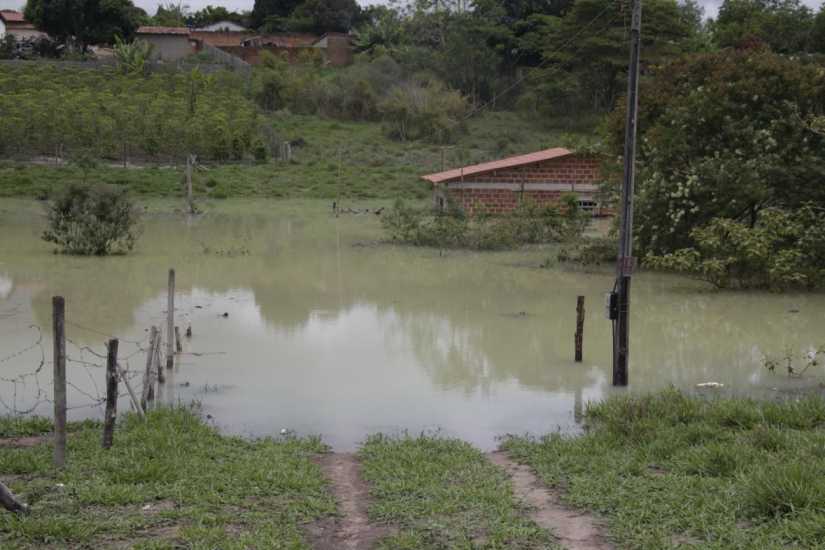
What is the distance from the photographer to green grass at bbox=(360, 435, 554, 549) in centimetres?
646

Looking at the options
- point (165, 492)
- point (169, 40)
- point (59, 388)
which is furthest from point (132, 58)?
point (165, 492)

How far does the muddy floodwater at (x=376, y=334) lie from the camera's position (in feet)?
36.3

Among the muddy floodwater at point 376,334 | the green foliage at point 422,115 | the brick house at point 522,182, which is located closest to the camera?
the muddy floodwater at point 376,334

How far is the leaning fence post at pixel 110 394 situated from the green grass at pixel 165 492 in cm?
13

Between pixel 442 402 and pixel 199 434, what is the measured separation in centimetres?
319

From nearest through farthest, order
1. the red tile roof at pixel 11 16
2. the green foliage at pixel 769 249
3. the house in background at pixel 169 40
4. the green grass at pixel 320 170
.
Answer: the green foliage at pixel 769 249 < the green grass at pixel 320 170 < the house in background at pixel 169 40 < the red tile roof at pixel 11 16

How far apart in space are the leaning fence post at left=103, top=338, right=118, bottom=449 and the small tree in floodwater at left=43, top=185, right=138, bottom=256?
15389 millimetres

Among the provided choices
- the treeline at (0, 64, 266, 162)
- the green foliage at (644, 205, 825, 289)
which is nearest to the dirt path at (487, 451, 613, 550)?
the green foliage at (644, 205, 825, 289)

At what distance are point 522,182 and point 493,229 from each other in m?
5.90

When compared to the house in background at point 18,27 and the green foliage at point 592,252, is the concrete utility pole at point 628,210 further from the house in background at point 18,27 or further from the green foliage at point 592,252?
the house in background at point 18,27

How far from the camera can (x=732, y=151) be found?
20609 mm

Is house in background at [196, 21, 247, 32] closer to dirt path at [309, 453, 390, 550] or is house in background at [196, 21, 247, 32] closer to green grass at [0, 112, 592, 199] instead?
green grass at [0, 112, 592, 199]

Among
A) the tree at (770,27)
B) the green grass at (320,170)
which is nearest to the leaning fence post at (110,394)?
the green grass at (320,170)

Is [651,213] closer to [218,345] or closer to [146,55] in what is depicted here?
[218,345]
